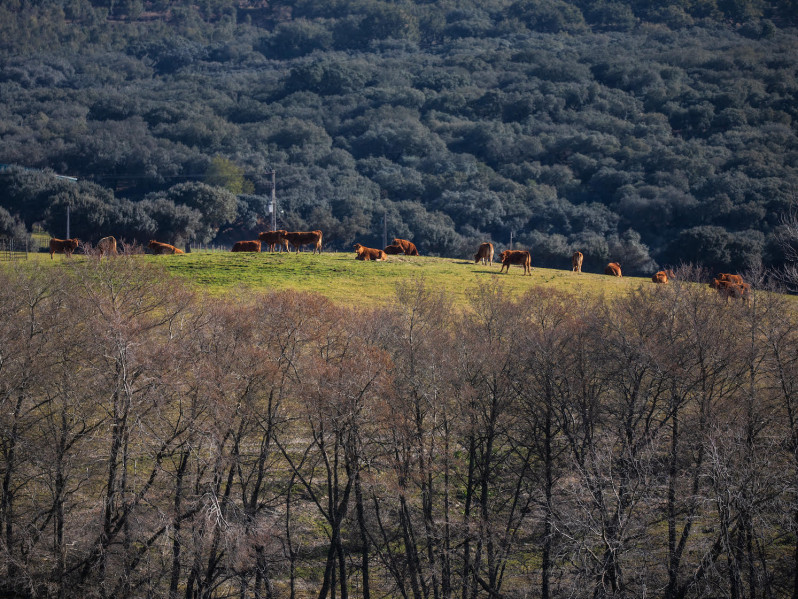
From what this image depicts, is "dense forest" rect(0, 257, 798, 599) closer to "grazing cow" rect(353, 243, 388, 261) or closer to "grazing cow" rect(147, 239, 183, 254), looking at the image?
"grazing cow" rect(353, 243, 388, 261)

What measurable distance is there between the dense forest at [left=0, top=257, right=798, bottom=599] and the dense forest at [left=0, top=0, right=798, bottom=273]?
1692 inches

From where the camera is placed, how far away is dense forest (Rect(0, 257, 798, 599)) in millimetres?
24375

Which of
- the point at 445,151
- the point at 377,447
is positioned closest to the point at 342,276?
the point at 377,447

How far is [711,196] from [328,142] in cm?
6100

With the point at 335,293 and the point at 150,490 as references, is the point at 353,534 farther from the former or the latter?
the point at 335,293

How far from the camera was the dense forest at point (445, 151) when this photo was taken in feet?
282

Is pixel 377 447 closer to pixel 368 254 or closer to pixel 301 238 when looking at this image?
pixel 368 254

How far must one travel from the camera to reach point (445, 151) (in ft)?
448

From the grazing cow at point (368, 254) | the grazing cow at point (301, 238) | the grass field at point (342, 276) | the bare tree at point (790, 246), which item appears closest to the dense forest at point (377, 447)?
the bare tree at point (790, 246)

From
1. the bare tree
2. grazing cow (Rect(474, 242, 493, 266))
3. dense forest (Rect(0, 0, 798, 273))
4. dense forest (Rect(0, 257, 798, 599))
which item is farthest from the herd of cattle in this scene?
dense forest (Rect(0, 0, 798, 273))

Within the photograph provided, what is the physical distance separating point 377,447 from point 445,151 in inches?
4365

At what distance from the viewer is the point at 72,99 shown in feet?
540

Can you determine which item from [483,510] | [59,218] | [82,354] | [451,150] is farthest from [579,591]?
[451,150]

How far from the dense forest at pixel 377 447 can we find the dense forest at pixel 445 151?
42971 mm
